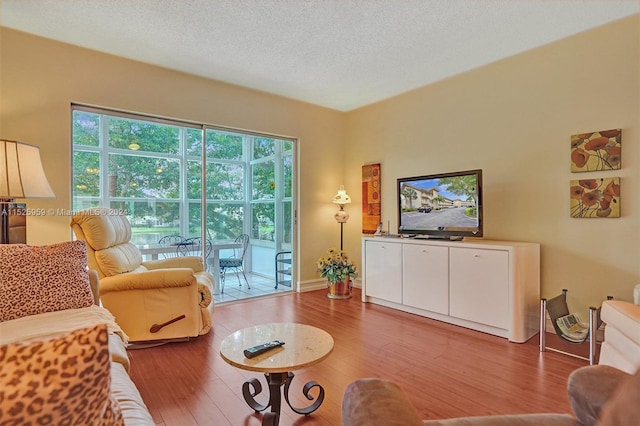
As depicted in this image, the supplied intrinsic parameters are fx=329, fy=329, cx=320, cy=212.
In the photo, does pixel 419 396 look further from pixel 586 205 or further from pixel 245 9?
pixel 245 9

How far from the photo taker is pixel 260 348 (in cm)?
163

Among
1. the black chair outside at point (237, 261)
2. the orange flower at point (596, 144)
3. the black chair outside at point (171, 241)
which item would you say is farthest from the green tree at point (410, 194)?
the black chair outside at point (171, 241)

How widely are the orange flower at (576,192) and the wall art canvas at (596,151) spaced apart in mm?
148

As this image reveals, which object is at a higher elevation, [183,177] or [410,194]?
[183,177]

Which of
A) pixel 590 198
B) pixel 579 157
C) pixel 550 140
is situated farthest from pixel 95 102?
pixel 590 198

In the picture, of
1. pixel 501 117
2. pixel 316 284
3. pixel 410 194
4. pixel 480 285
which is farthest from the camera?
pixel 316 284

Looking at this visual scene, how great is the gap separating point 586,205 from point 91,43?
4636 millimetres

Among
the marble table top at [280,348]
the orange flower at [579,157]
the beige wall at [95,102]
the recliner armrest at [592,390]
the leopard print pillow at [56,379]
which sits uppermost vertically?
the beige wall at [95,102]

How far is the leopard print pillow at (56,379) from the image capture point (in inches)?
19.8

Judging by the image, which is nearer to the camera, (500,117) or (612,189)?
(612,189)

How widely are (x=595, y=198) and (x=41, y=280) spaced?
4.02 meters

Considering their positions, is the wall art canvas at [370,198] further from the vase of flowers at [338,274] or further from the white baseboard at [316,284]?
the white baseboard at [316,284]

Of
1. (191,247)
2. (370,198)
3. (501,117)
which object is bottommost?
(191,247)

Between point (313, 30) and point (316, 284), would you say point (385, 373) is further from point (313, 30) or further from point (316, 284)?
point (313, 30)
